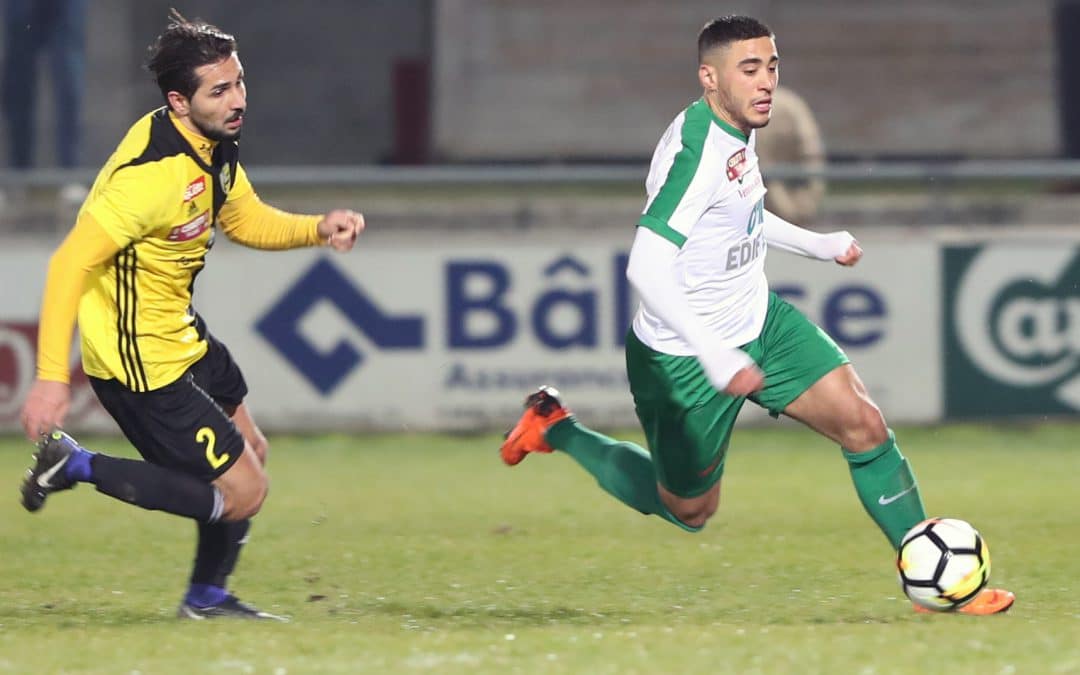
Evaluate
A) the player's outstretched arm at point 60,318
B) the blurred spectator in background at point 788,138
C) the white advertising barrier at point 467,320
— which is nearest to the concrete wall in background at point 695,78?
the blurred spectator in background at point 788,138

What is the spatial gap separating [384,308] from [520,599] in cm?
485

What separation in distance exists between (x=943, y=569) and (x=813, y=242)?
4.14 ft

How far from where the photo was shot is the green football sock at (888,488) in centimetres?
619

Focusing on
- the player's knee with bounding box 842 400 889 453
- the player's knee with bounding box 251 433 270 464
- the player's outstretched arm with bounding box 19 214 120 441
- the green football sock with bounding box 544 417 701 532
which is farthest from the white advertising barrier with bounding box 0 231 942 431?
the player's outstretched arm with bounding box 19 214 120 441

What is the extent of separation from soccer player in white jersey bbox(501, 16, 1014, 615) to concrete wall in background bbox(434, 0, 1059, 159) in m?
11.9

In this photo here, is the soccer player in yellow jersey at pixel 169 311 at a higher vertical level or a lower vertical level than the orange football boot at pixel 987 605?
higher

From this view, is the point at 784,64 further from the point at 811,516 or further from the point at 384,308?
the point at 811,516

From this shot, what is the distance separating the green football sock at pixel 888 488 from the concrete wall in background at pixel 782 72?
39.9 feet

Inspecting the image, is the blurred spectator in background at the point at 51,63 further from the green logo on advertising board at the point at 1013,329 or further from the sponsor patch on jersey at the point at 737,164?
the sponsor patch on jersey at the point at 737,164

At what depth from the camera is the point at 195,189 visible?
5.91 meters

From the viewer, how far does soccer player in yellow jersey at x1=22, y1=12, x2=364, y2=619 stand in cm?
582

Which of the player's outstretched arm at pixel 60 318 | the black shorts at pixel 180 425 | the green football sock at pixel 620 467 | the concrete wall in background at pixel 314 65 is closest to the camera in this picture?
the player's outstretched arm at pixel 60 318

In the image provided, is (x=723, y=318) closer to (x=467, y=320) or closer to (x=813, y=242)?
(x=813, y=242)

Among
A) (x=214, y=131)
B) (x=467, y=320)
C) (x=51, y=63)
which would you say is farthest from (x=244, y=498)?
(x=51, y=63)
